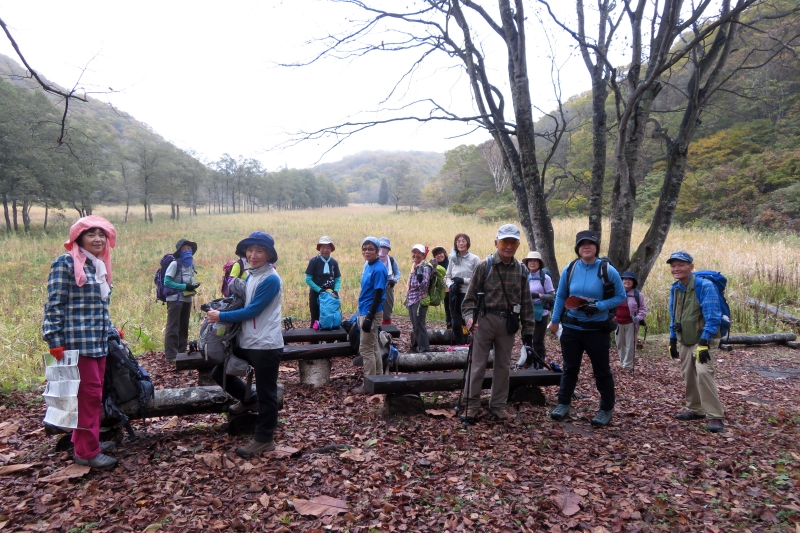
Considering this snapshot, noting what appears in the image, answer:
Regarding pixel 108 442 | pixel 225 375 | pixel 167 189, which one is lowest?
pixel 108 442

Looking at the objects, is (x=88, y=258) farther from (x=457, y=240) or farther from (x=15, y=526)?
(x=457, y=240)

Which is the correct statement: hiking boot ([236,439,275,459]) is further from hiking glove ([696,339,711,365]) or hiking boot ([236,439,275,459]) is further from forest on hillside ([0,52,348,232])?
hiking glove ([696,339,711,365])

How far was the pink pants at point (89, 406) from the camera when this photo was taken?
330cm

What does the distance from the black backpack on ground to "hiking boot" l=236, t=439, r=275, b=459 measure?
88 centimetres

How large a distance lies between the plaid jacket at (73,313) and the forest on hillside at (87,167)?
1.68 meters

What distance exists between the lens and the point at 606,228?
25000 mm

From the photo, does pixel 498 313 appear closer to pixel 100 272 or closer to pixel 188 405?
pixel 188 405

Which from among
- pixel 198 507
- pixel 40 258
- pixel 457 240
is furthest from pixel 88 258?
pixel 40 258

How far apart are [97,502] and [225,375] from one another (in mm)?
1184

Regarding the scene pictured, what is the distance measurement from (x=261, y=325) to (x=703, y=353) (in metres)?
4.32

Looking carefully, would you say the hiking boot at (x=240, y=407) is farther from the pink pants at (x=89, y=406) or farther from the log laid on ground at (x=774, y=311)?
the log laid on ground at (x=774, y=311)

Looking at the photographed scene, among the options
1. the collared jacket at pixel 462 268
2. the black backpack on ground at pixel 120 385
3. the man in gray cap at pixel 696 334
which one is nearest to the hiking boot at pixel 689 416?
the man in gray cap at pixel 696 334

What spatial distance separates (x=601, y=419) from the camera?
15.1 ft

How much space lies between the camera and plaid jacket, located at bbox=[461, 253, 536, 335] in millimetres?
4457
